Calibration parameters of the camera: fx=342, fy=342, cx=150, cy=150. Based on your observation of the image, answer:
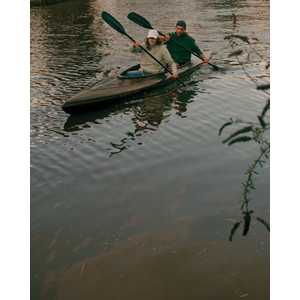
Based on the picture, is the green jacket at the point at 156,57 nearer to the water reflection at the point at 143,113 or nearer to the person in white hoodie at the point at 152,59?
the person in white hoodie at the point at 152,59

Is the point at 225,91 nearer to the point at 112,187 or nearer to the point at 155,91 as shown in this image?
the point at 155,91

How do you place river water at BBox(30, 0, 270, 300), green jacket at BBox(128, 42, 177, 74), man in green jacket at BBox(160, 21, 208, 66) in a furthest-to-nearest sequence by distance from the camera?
1. man in green jacket at BBox(160, 21, 208, 66)
2. green jacket at BBox(128, 42, 177, 74)
3. river water at BBox(30, 0, 270, 300)

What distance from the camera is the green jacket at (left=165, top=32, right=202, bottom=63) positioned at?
9.53m

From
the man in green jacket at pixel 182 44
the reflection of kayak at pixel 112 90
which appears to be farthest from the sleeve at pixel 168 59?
the man in green jacket at pixel 182 44

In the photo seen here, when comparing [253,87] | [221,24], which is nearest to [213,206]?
[253,87]

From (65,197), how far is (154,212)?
3.97 feet

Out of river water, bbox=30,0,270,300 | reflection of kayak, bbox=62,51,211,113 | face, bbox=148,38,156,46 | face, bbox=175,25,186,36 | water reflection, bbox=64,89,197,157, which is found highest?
face, bbox=175,25,186,36

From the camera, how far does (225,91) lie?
8547 mm

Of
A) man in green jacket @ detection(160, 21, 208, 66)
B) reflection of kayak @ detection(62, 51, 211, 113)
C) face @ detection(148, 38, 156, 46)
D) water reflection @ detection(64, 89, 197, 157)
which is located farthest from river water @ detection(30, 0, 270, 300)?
face @ detection(148, 38, 156, 46)

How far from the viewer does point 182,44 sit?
959 cm

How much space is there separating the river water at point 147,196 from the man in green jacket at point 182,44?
57cm

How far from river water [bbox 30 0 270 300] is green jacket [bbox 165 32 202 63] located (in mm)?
613

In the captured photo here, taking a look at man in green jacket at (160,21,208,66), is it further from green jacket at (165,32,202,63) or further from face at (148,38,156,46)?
face at (148,38,156,46)

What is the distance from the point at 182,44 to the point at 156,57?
1.56 meters
